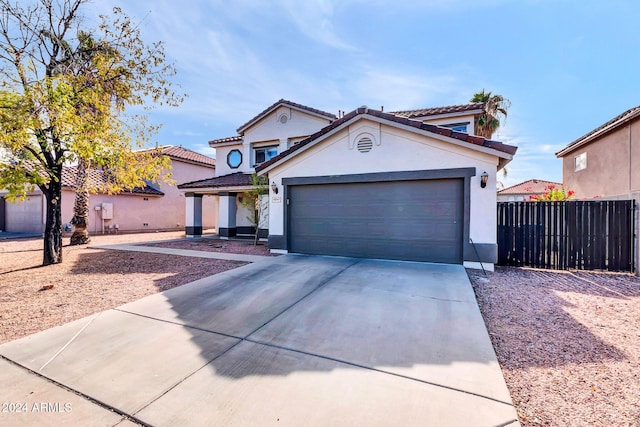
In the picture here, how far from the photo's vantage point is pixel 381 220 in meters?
8.75

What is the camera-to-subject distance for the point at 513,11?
827 cm

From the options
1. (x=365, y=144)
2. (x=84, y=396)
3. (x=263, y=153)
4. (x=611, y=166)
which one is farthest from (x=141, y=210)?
(x=611, y=166)

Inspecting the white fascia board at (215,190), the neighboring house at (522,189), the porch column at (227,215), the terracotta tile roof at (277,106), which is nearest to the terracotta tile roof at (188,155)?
the white fascia board at (215,190)

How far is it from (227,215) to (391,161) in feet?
34.5

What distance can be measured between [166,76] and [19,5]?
3.74 m

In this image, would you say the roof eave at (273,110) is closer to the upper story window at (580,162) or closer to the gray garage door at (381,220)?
the gray garage door at (381,220)

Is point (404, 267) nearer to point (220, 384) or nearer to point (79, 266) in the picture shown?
point (220, 384)

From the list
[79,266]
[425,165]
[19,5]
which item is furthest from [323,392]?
[19,5]

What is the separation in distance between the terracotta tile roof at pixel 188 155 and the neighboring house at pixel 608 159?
26.7 metres

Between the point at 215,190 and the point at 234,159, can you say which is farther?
the point at 234,159

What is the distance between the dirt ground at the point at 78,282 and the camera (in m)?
4.64

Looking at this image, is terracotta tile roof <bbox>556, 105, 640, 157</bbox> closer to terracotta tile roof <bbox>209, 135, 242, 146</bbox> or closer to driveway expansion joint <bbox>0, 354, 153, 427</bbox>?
driveway expansion joint <bbox>0, 354, 153, 427</bbox>

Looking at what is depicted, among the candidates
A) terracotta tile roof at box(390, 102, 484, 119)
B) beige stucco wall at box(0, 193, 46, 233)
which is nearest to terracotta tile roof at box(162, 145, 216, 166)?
beige stucco wall at box(0, 193, 46, 233)

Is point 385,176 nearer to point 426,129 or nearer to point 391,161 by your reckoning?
point 391,161
